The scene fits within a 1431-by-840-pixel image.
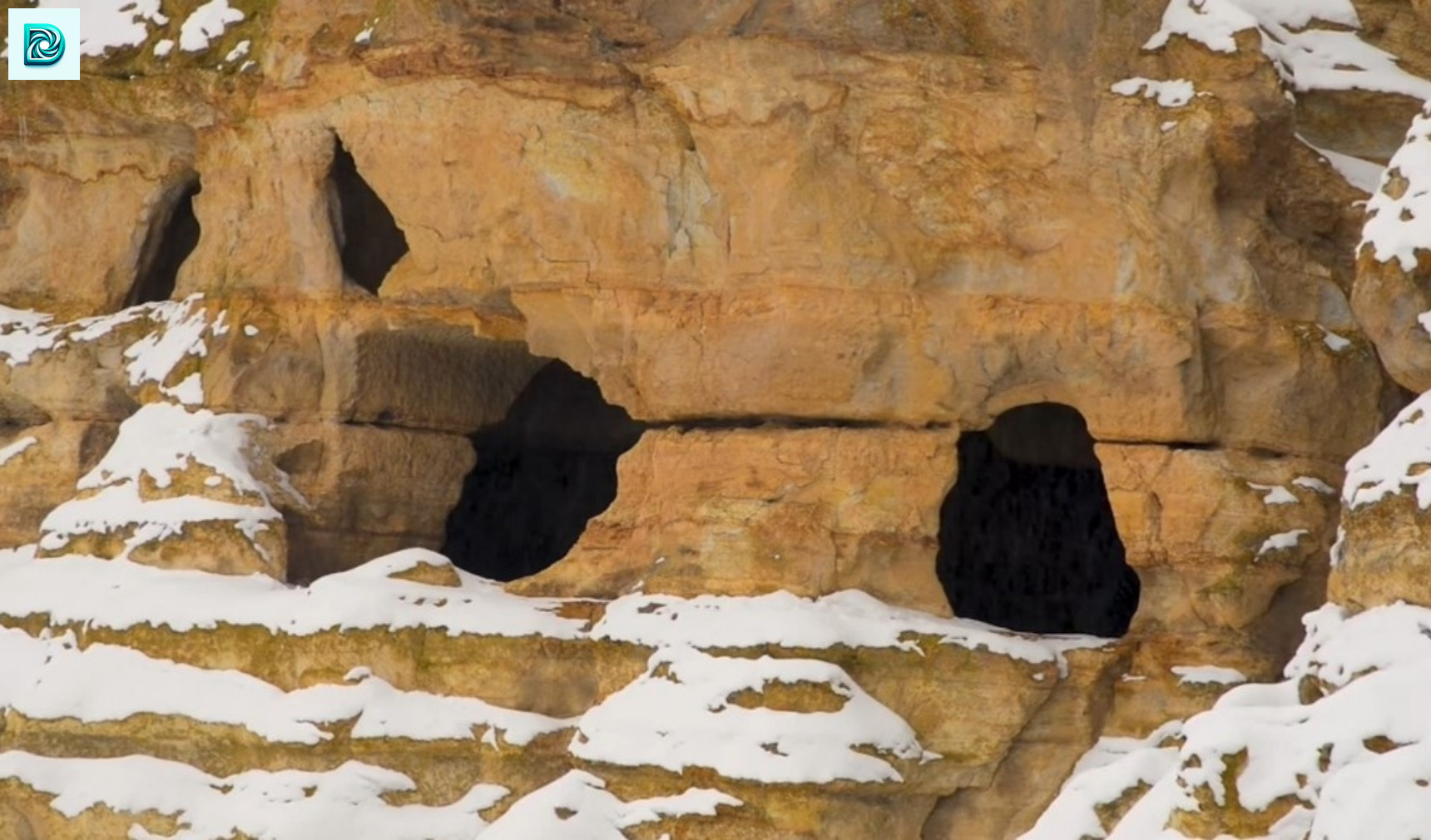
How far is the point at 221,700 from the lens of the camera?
12.5 m

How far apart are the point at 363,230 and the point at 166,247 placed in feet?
4.09

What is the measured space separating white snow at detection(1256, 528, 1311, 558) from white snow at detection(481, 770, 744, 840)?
2.12 meters

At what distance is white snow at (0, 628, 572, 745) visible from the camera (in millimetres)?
12125

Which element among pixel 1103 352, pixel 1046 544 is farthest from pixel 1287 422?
pixel 1046 544

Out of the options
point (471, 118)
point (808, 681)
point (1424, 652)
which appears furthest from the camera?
point (471, 118)

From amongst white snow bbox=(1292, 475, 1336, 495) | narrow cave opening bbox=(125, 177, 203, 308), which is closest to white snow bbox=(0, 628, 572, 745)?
narrow cave opening bbox=(125, 177, 203, 308)

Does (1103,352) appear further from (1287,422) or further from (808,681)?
(808,681)

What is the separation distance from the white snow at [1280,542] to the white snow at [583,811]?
212 centimetres

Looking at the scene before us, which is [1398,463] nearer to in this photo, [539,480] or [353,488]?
[353,488]

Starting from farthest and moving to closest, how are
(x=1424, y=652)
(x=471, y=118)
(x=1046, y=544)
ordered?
(x=1046, y=544)
(x=471, y=118)
(x=1424, y=652)

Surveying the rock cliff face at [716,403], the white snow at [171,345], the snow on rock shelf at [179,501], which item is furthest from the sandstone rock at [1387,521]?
the white snow at [171,345]

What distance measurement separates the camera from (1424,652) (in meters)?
8.66

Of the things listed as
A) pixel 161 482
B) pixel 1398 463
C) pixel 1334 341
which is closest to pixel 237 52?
pixel 161 482

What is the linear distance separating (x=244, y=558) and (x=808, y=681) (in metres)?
2.60
